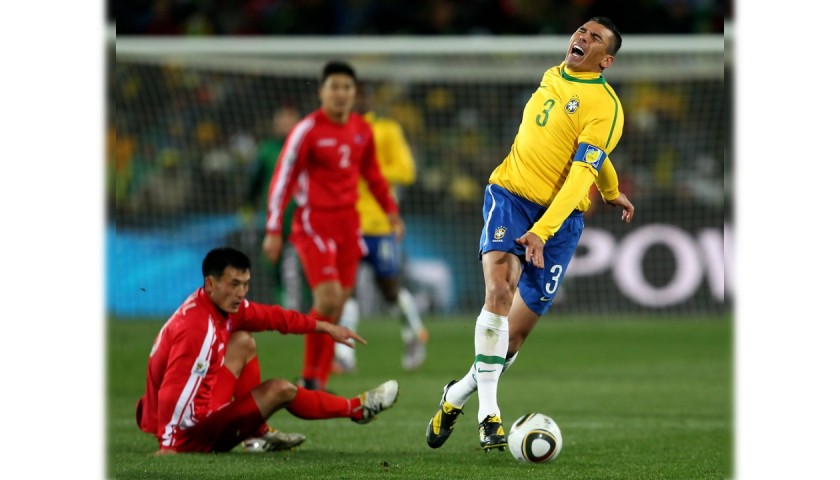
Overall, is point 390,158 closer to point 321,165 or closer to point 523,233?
point 321,165

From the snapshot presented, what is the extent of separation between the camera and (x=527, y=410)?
300 inches

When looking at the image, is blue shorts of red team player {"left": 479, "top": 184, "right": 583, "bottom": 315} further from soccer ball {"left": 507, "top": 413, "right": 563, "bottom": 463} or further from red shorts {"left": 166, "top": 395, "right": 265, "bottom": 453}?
red shorts {"left": 166, "top": 395, "right": 265, "bottom": 453}

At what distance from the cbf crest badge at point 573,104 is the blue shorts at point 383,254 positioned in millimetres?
4735

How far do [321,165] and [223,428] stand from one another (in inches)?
113

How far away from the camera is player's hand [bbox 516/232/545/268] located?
506 centimetres

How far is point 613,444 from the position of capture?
6113 mm

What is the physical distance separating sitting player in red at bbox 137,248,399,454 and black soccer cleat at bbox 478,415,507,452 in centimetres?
66

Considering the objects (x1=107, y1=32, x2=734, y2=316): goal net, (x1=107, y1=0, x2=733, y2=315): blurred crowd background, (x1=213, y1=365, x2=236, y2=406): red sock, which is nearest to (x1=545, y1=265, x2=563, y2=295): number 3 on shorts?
(x1=213, y1=365, x2=236, y2=406): red sock

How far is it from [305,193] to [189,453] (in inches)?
114

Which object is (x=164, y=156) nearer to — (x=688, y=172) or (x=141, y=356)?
(x=141, y=356)

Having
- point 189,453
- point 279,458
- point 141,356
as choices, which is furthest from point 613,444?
point 141,356

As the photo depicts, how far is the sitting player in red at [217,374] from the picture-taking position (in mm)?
5266

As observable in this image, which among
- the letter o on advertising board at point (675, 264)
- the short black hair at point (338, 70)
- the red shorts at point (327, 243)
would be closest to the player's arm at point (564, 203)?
the short black hair at point (338, 70)

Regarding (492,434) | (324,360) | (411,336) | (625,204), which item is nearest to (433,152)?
(411,336)
